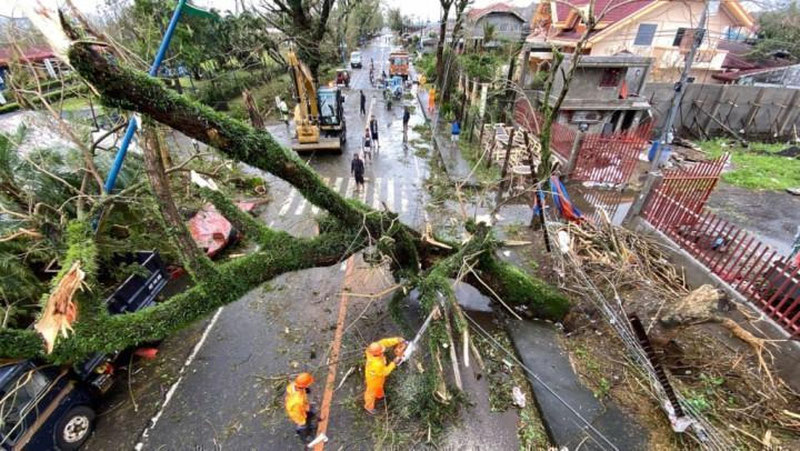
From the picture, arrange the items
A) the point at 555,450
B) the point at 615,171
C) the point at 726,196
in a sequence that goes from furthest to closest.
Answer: the point at 726,196
the point at 615,171
the point at 555,450

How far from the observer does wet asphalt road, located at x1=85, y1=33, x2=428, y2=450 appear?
14.6 ft

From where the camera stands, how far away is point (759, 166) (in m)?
13.0

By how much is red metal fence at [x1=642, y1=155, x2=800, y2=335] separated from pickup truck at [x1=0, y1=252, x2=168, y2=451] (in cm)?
959

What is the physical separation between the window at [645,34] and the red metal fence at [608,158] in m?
15.3

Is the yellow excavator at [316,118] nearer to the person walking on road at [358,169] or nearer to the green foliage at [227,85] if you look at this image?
the person walking on road at [358,169]

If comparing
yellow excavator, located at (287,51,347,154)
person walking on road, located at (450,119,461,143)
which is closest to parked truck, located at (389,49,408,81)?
person walking on road, located at (450,119,461,143)

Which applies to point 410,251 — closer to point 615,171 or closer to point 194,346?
point 194,346

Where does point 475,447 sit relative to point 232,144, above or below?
below

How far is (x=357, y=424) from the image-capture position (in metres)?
4.56

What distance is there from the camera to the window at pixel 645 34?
1962 centimetres

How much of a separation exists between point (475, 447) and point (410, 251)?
2980mm

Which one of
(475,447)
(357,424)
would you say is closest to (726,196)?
(475,447)

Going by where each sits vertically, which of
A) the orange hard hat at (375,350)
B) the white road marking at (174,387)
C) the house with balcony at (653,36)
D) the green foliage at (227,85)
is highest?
the house with balcony at (653,36)

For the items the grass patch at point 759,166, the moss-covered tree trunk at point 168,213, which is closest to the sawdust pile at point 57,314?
the moss-covered tree trunk at point 168,213
